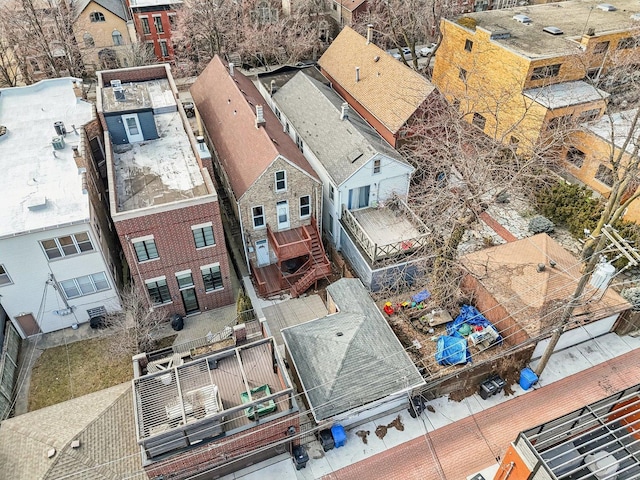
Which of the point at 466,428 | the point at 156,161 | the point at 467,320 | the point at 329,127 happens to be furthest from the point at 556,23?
the point at 466,428

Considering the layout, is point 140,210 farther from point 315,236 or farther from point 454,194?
point 454,194

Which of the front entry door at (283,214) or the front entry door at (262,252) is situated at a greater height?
the front entry door at (283,214)

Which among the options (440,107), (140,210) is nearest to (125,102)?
(140,210)

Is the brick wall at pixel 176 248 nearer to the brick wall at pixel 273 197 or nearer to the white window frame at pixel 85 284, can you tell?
the white window frame at pixel 85 284

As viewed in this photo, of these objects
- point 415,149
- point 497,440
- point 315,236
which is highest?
point 415,149

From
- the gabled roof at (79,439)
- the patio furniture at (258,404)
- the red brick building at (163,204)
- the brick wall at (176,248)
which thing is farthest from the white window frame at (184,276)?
the patio furniture at (258,404)

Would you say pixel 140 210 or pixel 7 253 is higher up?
pixel 140 210
